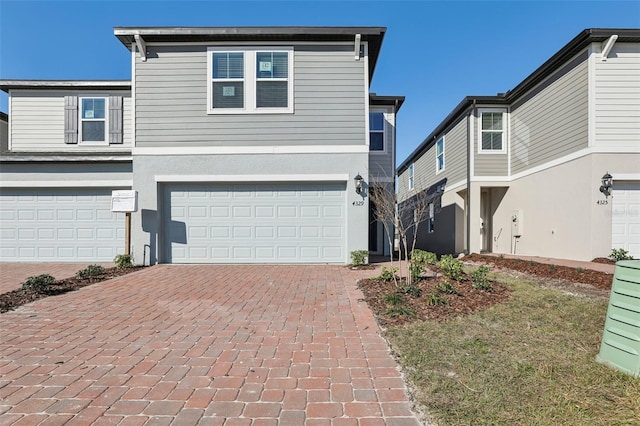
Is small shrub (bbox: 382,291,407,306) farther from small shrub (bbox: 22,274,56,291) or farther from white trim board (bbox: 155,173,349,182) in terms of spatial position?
small shrub (bbox: 22,274,56,291)

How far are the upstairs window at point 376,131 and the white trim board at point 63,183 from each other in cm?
873

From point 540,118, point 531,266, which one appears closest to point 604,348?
point 531,266

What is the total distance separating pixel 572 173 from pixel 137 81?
1309cm

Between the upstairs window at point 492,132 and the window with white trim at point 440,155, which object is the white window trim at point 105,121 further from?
the window with white trim at point 440,155

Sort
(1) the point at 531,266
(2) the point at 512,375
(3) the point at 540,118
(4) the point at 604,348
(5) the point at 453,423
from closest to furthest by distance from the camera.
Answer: (5) the point at 453,423
(2) the point at 512,375
(4) the point at 604,348
(1) the point at 531,266
(3) the point at 540,118

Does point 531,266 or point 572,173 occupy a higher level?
point 572,173

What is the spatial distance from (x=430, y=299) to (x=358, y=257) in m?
4.05

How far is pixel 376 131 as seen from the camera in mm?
13008

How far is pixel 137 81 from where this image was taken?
9.41 metres

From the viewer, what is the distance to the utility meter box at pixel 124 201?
28.8 ft

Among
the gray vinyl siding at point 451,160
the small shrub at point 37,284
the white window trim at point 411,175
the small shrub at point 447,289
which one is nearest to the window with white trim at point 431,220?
the gray vinyl siding at point 451,160

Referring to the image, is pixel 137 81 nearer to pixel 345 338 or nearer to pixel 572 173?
pixel 345 338

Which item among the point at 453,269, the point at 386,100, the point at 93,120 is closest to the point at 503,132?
the point at 386,100

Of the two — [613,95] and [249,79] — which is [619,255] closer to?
[613,95]
